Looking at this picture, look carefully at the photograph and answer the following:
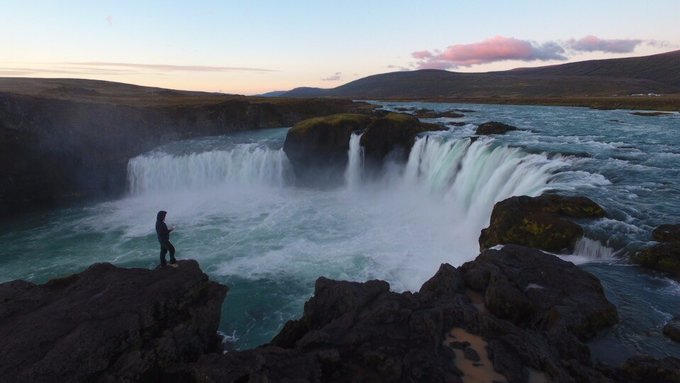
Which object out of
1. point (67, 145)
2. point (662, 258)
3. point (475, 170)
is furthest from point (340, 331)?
point (67, 145)

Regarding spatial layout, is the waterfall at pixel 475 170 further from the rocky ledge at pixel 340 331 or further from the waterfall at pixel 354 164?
the rocky ledge at pixel 340 331

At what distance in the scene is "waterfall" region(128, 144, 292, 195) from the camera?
1722 inches

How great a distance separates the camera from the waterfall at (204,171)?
4375cm

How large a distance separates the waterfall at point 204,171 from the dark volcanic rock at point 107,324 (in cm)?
3122

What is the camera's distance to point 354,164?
42.2 m

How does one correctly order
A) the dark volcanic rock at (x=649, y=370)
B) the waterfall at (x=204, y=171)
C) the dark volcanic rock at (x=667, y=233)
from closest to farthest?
the dark volcanic rock at (x=649, y=370) → the dark volcanic rock at (x=667, y=233) → the waterfall at (x=204, y=171)

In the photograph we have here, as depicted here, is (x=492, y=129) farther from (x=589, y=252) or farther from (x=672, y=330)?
(x=672, y=330)

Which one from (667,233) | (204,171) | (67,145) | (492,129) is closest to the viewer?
(667,233)

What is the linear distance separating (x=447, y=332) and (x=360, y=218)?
22855 millimetres

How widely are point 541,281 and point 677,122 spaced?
175ft

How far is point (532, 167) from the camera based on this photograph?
84.5ft

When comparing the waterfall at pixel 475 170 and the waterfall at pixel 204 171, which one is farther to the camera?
the waterfall at pixel 204 171

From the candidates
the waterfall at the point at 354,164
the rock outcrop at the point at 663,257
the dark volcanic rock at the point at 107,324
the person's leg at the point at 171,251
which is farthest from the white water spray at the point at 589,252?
the waterfall at the point at 354,164

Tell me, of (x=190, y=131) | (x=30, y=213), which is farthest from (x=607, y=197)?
(x=190, y=131)
